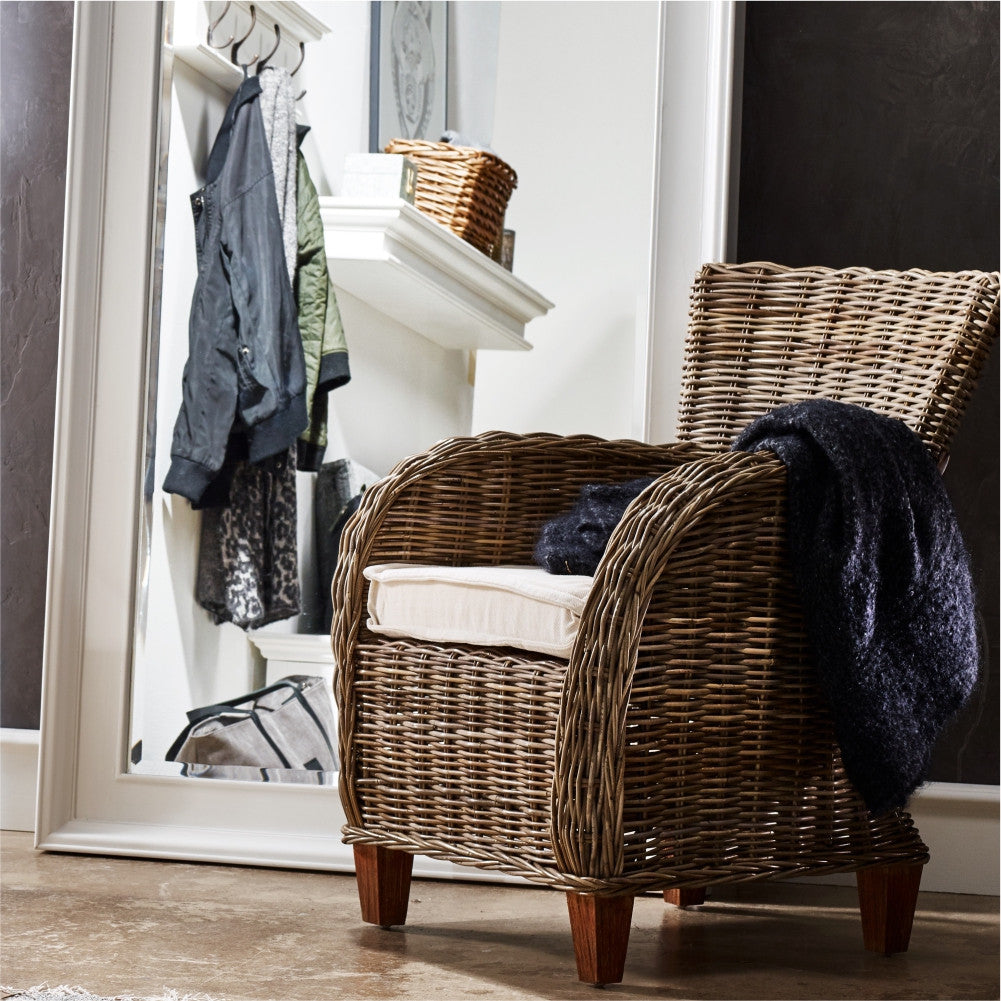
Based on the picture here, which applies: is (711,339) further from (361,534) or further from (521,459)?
(361,534)

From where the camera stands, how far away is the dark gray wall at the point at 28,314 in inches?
86.0

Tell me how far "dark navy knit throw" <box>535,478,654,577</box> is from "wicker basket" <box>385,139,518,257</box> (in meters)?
0.67

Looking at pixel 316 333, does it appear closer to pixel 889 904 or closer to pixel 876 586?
pixel 876 586

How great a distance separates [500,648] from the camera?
4.57 ft

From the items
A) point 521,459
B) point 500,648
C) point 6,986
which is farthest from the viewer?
point 521,459

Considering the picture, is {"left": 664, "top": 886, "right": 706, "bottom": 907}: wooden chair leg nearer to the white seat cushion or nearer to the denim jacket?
the white seat cushion

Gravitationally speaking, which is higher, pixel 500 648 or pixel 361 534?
pixel 361 534

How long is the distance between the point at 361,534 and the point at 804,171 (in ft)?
3.39

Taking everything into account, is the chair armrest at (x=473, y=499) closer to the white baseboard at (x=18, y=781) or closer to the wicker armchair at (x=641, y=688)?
the wicker armchair at (x=641, y=688)

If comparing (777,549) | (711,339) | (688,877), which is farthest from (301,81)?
(688,877)

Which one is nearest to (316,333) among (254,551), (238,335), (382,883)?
(238,335)

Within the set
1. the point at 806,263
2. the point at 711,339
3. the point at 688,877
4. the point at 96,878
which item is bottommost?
the point at 96,878

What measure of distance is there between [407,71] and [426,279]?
0.36 metres

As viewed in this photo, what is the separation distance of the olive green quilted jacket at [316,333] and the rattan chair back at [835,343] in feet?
1.91
